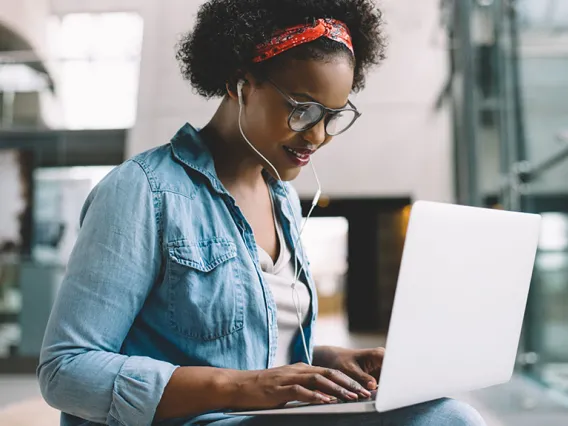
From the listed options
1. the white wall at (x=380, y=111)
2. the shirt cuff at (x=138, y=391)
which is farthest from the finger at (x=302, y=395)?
the white wall at (x=380, y=111)

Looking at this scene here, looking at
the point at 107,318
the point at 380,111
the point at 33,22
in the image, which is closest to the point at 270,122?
the point at 107,318

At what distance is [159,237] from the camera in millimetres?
951

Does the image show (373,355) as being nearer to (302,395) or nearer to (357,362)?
(357,362)

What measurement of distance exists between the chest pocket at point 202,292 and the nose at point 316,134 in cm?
24

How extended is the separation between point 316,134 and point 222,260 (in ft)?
0.88

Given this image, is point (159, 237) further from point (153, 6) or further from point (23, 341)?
point (153, 6)

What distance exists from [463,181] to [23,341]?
14.3ft

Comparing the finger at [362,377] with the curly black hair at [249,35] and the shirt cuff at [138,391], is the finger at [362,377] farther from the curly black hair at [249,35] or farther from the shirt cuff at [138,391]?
the curly black hair at [249,35]

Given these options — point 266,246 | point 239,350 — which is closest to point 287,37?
point 266,246

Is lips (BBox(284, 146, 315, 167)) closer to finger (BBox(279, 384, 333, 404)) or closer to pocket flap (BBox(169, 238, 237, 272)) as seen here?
pocket flap (BBox(169, 238, 237, 272))

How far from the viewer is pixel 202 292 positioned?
3.15 feet

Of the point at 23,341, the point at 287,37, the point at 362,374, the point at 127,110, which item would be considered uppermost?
the point at 127,110

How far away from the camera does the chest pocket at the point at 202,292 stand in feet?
3.10

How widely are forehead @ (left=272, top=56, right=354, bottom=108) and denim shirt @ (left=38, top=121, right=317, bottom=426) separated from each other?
0.58 feet
